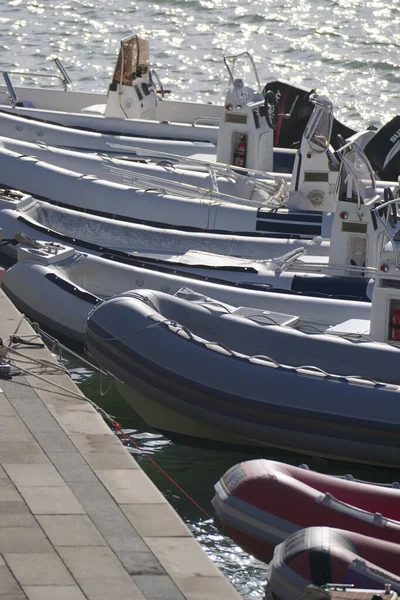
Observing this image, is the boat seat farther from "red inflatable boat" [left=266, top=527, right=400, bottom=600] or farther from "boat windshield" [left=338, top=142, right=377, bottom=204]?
"red inflatable boat" [left=266, top=527, right=400, bottom=600]

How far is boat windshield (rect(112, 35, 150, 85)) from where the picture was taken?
54.5ft

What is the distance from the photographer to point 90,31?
27.7 m

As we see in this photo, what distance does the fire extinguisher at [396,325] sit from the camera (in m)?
9.69

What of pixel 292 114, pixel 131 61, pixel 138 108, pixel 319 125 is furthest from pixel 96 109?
pixel 319 125

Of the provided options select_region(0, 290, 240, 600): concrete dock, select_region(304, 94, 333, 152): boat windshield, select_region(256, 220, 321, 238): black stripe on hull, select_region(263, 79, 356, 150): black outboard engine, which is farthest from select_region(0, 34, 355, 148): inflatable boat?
select_region(0, 290, 240, 600): concrete dock

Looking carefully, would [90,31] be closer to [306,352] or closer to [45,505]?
[306,352]

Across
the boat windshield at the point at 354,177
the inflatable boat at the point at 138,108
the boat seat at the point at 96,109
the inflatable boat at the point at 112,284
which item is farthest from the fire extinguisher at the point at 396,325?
the boat seat at the point at 96,109

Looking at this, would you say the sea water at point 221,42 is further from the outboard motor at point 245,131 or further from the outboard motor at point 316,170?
the outboard motor at point 316,170

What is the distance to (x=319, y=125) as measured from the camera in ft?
43.2

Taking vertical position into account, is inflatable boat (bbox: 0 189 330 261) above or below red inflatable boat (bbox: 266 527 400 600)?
above

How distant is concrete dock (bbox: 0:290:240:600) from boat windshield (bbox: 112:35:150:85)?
28.0 feet

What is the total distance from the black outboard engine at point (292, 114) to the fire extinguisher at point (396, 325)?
259 inches

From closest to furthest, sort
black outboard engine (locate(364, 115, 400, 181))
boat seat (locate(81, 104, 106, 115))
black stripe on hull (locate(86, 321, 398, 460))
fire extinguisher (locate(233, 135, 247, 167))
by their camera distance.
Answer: black stripe on hull (locate(86, 321, 398, 460)) < black outboard engine (locate(364, 115, 400, 181)) < fire extinguisher (locate(233, 135, 247, 167)) < boat seat (locate(81, 104, 106, 115))

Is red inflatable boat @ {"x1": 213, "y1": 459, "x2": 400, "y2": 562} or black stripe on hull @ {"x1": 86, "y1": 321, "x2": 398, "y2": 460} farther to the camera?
black stripe on hull @ {"x1": 86, "y1": 321, "x2": 398, "y2": 460}
